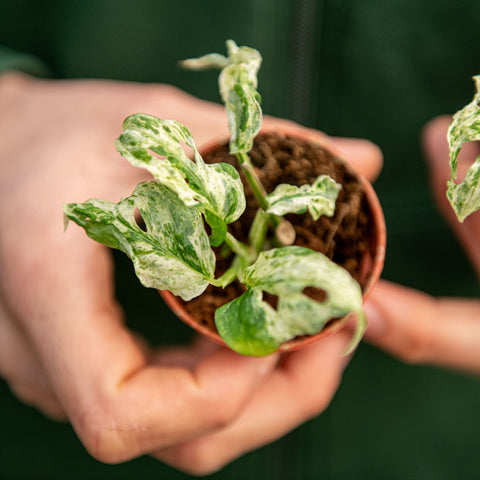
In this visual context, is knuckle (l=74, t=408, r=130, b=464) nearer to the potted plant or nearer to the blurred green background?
the potted plant

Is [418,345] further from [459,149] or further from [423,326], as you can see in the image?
[459,149]

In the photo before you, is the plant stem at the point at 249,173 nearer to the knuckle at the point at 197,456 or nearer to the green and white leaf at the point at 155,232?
the green and white leaf at the point at 155,232

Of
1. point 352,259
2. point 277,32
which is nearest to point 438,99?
point 277,32

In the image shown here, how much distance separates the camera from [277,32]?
0.77 m

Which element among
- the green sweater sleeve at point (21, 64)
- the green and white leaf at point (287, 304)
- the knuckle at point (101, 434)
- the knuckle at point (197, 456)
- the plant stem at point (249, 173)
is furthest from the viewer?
the green sweater sleeve at point (21, 64)

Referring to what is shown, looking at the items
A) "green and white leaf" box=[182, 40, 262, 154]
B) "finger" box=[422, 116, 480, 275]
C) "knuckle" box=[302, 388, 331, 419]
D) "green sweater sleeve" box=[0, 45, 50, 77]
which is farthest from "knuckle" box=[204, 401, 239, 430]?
"green sweater sleeve" box=[0, 45, 50, 77]

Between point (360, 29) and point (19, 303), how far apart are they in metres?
0.65

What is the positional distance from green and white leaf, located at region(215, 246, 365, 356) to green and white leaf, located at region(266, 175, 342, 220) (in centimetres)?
7

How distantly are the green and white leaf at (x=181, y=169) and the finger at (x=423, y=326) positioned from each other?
38cm

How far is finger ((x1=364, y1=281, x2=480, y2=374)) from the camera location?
0.63 meters

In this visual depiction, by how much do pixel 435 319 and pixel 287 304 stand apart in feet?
1.57

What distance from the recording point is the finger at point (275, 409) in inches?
22.2

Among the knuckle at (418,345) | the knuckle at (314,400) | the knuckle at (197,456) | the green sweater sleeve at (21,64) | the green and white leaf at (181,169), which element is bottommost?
the knuckle at (197,456)

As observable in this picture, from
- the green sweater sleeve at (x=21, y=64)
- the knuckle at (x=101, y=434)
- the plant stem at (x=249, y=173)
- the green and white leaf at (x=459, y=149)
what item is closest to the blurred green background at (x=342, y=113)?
the green sweater sleeve at (x=21, y=64)
